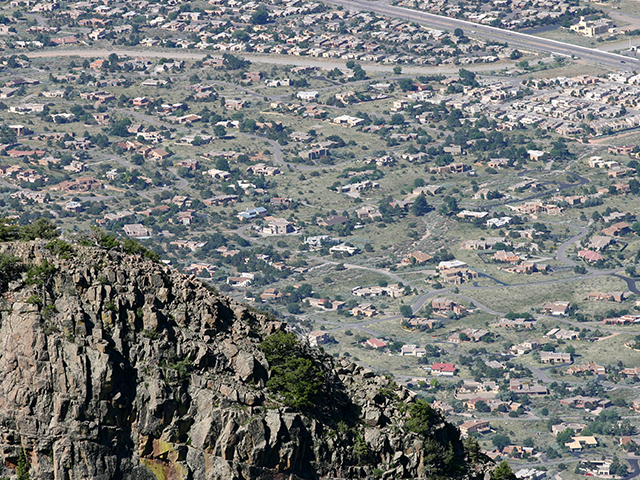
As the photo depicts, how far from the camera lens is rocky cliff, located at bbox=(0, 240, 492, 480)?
167 ft

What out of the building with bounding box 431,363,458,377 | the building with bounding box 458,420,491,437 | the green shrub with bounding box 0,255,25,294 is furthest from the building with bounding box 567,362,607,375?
the green shrub with bounding box 0,255,25,294

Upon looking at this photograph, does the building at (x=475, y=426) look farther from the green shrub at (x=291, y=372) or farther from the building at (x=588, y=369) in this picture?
the green shrub at (x=291, y=372)

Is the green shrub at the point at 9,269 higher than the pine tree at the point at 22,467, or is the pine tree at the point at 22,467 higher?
the green shrub at the point at 9,269

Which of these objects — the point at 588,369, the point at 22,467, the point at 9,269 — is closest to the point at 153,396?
the point at 22,467

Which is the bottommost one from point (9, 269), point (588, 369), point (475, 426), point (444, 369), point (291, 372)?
point (444, 369)

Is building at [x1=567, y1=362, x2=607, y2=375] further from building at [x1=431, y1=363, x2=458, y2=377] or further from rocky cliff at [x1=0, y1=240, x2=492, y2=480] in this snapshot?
rocky cliff at [x1=0, y1=240, x2=492, y2=480]

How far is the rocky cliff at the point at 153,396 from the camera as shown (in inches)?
2005

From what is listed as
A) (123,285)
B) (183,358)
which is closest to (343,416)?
(183,358)

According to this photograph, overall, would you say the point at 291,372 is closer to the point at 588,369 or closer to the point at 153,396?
the point at 153,396

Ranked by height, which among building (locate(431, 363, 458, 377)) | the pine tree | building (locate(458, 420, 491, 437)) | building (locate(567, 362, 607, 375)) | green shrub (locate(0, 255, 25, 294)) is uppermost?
green shrub (locate(0, 255, 25, 294))

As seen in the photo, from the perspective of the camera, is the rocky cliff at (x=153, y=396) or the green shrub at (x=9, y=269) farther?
the green shrub at (x=9, y=269)

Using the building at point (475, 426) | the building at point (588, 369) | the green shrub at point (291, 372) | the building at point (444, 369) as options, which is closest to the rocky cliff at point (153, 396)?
the green shrub at point (291, 372)

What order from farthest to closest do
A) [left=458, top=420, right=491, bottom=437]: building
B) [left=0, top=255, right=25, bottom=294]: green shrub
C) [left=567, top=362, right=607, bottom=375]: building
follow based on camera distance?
1. [left=567, top=362, right=607, bottom=375]: building
2. [left=458, top=420, right=491, bottom=437]: building
3. [left=0, top=255, right=25, bottom=294]: green shrub

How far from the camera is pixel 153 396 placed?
51969 mm
